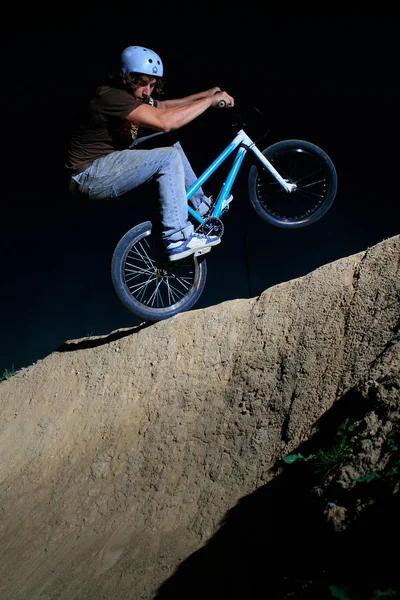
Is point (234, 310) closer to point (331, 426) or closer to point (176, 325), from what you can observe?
point (176, 325)

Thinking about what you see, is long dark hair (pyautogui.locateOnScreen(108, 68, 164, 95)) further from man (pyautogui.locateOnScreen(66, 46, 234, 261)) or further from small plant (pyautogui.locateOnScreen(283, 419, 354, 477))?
small plant (pyautogui.locateOnScreen(283, 419, 354, 477))

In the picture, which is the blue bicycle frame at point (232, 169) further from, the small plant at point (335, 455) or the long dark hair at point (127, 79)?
the small plant at point (335, 455)

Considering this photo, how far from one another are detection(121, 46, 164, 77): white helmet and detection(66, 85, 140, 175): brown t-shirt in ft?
0.96

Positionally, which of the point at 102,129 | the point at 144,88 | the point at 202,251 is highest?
the point at 144,88

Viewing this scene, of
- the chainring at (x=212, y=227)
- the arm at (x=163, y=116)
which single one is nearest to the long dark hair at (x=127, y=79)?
the arm at (x=163, y=116)

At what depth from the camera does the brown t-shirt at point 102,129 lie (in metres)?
5.09

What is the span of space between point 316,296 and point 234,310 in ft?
3.23

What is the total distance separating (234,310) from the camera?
18.7ft

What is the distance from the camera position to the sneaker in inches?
218

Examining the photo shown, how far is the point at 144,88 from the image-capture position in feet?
18.0

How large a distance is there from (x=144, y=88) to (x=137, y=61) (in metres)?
0.26

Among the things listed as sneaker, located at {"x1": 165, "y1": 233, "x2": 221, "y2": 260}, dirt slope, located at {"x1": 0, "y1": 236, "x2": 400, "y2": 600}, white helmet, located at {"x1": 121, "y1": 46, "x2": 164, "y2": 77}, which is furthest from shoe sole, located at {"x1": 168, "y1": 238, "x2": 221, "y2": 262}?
white helmet, located at {"x1": 121, "y1": 46, "x2": 164, "y2": 77}

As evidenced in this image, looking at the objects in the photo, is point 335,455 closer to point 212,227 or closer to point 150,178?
point 212,227

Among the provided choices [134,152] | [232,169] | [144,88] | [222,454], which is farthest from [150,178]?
[222,454]
